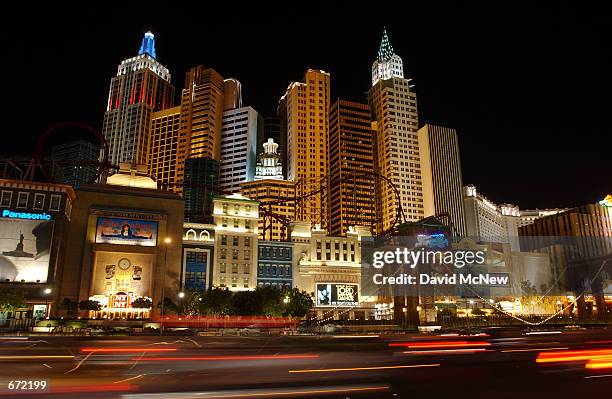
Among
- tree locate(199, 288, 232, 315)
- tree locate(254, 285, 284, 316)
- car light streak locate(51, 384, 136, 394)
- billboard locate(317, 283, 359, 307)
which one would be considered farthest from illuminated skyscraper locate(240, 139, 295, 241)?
car light streak locate(51, 384, 136, 394)

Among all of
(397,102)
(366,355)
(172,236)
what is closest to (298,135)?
(397,102)

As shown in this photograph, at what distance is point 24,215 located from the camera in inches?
2751

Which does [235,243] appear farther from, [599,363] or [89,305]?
[599,363]

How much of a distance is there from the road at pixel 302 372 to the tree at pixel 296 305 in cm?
6085

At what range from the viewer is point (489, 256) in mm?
116125

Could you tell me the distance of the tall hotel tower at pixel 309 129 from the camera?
7160 inches

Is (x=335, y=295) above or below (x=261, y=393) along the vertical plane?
above

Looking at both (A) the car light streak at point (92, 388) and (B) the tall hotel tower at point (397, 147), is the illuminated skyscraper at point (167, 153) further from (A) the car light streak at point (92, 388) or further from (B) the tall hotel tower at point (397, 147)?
(A) the car light streak at point (92, 388)

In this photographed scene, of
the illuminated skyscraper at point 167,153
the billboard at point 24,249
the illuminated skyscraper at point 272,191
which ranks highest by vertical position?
the illuminated skyscraper at point 167,153

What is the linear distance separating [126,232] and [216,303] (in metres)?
21.4

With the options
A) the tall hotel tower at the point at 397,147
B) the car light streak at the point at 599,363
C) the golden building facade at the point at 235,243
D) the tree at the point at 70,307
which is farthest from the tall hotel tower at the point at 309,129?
the car light streak at the point at 599,363

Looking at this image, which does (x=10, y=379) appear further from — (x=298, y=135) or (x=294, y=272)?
(x=298, y=135)

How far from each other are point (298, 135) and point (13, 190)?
12442 cm

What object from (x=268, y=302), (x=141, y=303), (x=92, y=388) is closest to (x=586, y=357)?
(x=92, y=388)
